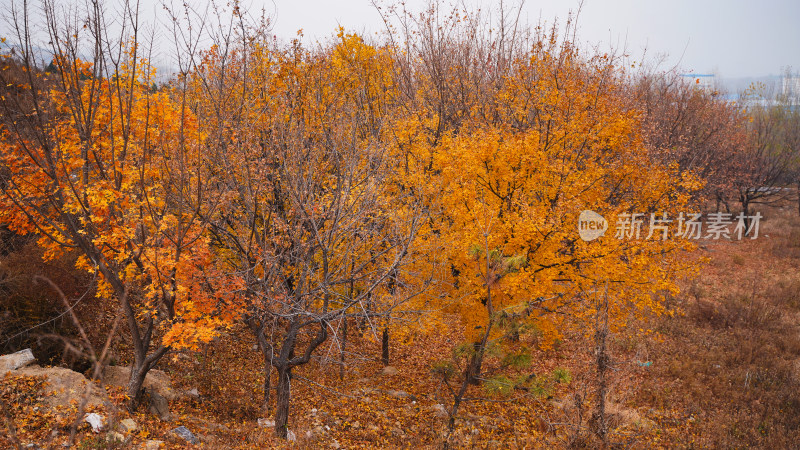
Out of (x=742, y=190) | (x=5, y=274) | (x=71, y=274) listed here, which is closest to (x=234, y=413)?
(x=71, y=274)

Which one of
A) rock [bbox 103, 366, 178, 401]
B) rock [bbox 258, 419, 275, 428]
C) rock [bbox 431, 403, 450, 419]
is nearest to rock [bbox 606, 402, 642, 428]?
rock [bbox 431, 403, 450, 419]

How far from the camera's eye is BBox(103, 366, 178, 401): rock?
9812 mm

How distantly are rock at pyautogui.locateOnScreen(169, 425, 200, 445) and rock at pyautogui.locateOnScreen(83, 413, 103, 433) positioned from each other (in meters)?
1.13

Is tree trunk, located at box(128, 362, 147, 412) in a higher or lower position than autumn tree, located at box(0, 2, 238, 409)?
lower

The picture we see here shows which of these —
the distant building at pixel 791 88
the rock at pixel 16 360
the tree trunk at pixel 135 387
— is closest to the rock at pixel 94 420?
the tree trunk at pixel 135 387

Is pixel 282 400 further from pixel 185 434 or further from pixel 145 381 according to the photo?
pixel 145 381

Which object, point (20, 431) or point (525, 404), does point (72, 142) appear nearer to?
point (20, 431)

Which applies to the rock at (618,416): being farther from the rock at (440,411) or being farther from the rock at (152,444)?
the rock at (152,444)

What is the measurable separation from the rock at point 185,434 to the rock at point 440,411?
5.98 metres

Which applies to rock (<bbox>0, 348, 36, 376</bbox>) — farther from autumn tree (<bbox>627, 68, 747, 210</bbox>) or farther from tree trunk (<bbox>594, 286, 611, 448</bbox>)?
autumn tree (<bbox>627, 68, 747, 210</bbox>)

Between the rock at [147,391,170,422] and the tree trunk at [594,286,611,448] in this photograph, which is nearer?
the tree trunk at [594,286,611,448]

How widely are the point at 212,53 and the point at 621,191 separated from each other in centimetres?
1374

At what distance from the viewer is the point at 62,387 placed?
8172 millimetres

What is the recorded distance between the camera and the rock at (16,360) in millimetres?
8531
